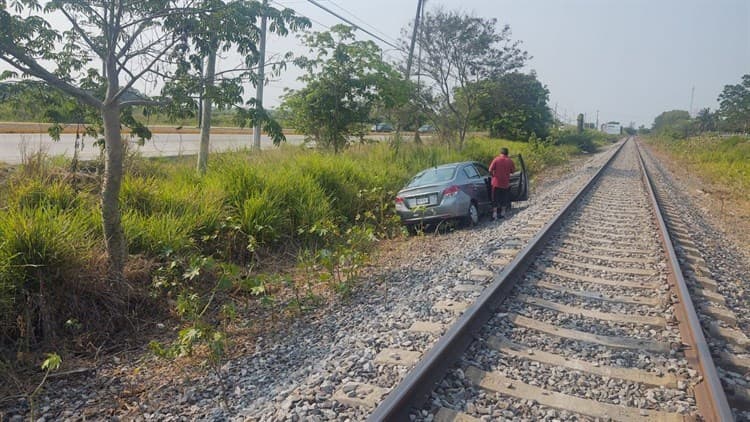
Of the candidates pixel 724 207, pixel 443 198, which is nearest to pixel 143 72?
pixel 443 198

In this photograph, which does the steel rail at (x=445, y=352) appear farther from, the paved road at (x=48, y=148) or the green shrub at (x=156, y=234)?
the paved road at (x=48, y=148)

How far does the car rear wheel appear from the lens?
32.7 ft

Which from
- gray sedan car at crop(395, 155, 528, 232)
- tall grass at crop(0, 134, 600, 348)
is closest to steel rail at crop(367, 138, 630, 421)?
tall grass at crop(0, 134, 600, 348)

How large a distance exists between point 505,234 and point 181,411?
5.73 metres

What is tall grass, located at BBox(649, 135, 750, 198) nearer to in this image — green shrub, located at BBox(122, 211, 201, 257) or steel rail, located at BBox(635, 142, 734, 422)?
steel rail, located at BBox(635, 142, 734, 422)

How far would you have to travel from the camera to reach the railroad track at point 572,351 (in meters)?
3.01

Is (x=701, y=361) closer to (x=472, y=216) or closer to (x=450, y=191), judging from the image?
(x=450, y=191)

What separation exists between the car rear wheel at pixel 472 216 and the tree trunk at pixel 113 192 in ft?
21.5

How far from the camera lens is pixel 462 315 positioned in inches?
163

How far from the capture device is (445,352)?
3.49 m

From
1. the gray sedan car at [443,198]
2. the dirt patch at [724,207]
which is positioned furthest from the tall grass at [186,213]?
the dirt patch at [724,207]

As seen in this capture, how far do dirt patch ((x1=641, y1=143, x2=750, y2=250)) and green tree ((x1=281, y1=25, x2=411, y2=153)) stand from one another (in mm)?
9385

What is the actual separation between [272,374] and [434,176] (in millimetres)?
7111

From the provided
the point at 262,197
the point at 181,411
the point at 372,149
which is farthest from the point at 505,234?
the point at 372,149
